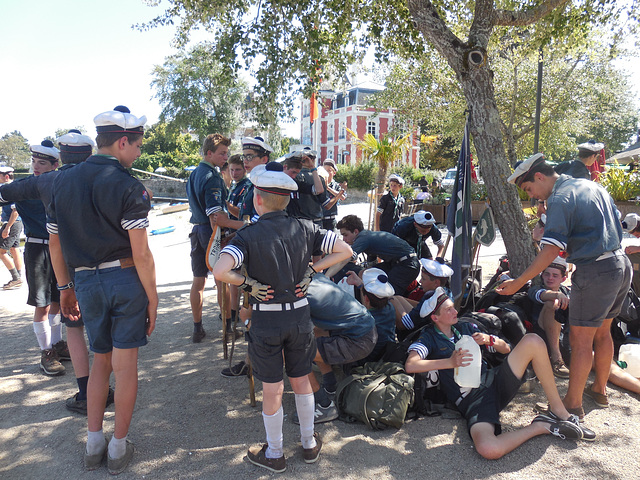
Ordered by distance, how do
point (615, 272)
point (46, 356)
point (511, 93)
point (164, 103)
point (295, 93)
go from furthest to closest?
point (164, 103) < point (511, 93) < point (295, 93) < point (46, 356) < point (615, 272)

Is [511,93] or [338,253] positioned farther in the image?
[511,93]

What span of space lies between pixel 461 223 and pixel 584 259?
1.41 metres

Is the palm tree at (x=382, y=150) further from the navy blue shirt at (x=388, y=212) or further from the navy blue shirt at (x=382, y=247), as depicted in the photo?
the navy blue shirt at (x=382, y=247)

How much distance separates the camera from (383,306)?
3.98 m

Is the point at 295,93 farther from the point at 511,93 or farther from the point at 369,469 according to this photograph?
the point at 511,93

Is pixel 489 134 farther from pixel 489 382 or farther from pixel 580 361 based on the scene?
pixel 489 382

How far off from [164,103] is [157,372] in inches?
1411

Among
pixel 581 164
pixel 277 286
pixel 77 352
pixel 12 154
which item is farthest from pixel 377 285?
pixel 12 154

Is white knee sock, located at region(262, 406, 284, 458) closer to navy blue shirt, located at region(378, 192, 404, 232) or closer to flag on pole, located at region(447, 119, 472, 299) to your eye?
flag on pole, located at region(447, 119, 472, 299)

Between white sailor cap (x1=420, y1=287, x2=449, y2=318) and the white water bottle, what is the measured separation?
0.34 m

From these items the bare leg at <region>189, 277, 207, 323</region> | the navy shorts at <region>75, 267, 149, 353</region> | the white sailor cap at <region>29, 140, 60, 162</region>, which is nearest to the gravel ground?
the bare leg at <region>189, 277, 207, 323</region>

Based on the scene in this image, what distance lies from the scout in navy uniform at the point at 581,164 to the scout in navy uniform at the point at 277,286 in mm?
3088

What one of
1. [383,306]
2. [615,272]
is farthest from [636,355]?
[383,306]

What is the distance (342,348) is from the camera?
3.43 meters
